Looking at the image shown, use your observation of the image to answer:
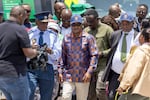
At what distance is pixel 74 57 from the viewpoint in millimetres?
5629

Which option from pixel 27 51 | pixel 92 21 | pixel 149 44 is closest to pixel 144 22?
pixel 92 21

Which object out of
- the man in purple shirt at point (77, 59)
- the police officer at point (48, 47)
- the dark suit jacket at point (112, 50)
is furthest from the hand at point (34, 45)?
the dark suit jacket at point (112, 50)

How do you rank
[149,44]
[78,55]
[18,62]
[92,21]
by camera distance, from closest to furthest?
[149,44] → [18,62] → [78,55] → [92,21]

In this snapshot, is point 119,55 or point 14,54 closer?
point 14,54

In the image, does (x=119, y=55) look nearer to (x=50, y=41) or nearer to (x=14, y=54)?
(x=50, y=41)

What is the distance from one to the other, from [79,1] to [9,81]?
4.64m

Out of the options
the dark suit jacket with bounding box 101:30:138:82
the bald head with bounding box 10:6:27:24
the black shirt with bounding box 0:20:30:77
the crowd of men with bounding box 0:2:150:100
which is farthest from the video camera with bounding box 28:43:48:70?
the dark suit jacket with bounding box 101:30:138:82

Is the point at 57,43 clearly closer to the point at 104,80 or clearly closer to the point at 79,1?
the point at 104,80

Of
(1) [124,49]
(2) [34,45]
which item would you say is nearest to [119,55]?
(1) [124,49]

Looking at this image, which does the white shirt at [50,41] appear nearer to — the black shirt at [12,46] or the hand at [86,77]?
the hand at [86,77]

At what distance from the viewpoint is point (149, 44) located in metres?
4.76

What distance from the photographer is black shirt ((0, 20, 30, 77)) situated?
16.3 feet

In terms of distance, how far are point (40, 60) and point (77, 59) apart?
49 cm

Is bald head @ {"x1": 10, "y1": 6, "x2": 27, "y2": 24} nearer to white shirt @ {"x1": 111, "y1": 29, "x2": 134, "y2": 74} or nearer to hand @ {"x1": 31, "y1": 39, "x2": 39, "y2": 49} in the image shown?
hand @ {"x1": 31, "y1": 39, "x2": 39, "y2": 49}
